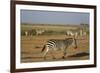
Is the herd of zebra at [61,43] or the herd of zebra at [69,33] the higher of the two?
the herd of zebra at [69,33]

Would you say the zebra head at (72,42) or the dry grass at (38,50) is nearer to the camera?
the dry grass at (38,50)

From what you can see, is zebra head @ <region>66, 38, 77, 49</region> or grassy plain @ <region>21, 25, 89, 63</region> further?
zebra head @ <region>66, 38, 77, 49</region>

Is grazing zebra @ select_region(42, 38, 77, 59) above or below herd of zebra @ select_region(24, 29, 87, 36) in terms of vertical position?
below

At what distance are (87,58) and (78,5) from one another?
581mm

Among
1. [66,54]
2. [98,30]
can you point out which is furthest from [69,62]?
[98,30]

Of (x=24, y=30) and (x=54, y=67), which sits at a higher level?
(x=24, y=30)

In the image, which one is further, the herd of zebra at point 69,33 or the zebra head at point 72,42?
the zebra head at point 72,42

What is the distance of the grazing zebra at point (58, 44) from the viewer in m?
1.98

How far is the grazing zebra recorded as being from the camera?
6.48 feet

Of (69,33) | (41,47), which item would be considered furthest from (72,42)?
(41,47)

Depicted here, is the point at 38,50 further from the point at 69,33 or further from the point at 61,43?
the point at 69,33

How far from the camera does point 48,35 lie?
1.99m

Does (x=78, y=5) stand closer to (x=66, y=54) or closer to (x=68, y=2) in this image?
(x=68, y=2)

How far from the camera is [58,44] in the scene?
2021 millimetres
